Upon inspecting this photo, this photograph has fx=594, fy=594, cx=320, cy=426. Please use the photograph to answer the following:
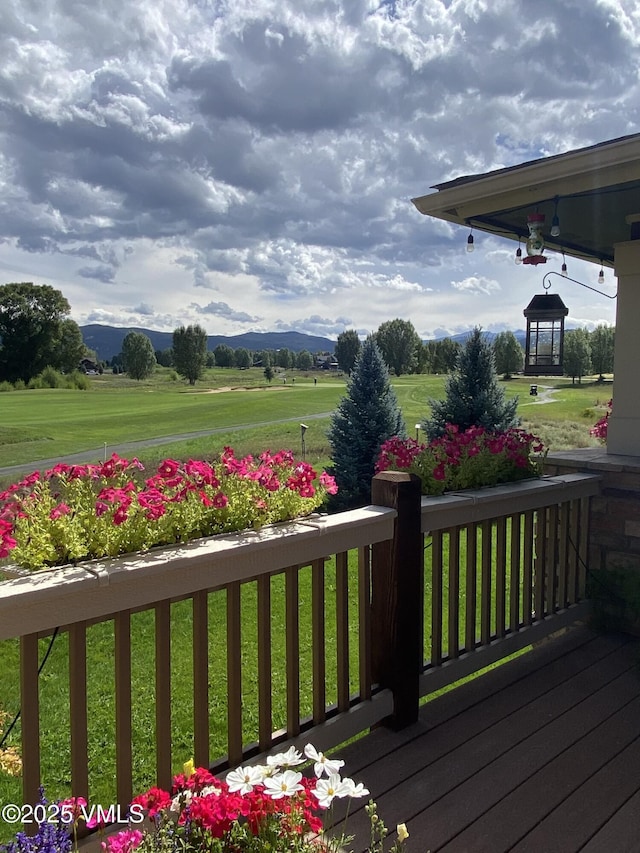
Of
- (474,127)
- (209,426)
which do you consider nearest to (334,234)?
(209,426)

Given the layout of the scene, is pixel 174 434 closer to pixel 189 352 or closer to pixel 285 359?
pixel 189 352

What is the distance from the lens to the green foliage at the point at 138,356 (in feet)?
31.3

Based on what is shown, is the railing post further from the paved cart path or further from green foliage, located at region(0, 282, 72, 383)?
green foliage, located at region(0, 282, 72, 383)

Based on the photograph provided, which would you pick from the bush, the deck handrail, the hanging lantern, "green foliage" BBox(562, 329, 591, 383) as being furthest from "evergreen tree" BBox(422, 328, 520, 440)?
the deck handrail

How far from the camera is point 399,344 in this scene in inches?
392

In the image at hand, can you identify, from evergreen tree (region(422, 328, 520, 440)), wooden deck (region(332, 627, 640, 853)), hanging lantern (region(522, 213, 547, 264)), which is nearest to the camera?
wooden deck (region(332, 627, 640, 853))

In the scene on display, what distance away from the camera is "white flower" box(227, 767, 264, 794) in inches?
35.2

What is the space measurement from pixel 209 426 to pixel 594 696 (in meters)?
6.88

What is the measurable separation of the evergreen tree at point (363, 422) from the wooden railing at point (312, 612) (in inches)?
202

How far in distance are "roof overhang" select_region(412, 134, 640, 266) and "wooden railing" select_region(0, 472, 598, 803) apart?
53.3 inches

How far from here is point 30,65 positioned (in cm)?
505

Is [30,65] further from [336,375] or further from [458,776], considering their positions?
[336,375]

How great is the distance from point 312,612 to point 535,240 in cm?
246

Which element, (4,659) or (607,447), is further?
(4,659)
